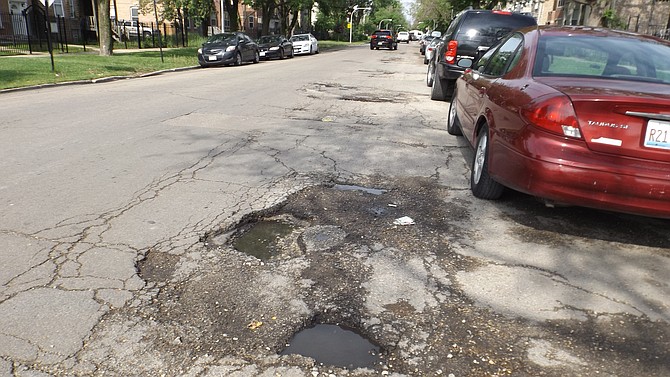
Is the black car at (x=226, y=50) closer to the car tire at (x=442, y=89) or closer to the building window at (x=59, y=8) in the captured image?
the car tire at (x=442, y=89)

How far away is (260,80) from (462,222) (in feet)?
41.2

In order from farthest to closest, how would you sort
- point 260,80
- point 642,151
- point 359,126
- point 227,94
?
point 260,80 < point 227,94 < point 359,126 < point 642,151

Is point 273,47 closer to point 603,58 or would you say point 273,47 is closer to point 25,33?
point 25,33

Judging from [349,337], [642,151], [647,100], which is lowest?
[349,337]

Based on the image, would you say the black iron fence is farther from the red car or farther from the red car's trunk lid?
the red car's trunk lid

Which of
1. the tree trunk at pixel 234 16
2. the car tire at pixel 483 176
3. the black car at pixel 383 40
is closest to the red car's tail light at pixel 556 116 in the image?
the car tire at pixel 483 176

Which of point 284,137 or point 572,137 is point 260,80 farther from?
point 572,137

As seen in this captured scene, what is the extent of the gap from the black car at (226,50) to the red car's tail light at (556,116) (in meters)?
19.9

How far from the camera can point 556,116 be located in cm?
396

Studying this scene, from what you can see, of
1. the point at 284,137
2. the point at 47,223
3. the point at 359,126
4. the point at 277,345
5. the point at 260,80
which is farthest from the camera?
the point at 260,80

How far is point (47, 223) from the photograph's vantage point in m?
4.39

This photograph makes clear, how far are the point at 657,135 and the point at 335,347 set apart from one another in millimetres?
2767

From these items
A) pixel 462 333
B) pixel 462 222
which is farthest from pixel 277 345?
pixel 462 222

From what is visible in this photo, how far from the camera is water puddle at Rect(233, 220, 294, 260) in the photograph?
13.0 feet
